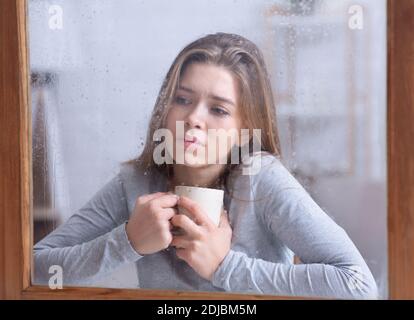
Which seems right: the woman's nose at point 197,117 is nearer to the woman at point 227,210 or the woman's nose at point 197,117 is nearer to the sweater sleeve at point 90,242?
the woman at point 227,210

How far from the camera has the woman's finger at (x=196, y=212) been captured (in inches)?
46.8

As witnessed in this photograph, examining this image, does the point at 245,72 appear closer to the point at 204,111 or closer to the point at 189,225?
the point at 204,111

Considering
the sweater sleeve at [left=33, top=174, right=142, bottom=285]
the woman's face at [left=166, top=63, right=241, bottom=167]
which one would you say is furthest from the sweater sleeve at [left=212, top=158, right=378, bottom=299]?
the sweater sleeve at [left=33, top=174, right=142, bottom=285]

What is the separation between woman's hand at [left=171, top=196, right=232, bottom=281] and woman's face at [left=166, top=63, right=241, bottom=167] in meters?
0.10

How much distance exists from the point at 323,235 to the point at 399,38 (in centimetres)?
38

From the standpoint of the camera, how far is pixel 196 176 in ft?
3.97

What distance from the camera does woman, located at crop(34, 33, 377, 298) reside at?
1162 millimetres

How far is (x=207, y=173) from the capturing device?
3.96ft

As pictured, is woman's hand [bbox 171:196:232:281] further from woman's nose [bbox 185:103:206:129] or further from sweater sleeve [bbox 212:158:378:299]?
woman's nose [bbox 185:103:206:129]

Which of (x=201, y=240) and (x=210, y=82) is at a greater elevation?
(x=210, y=82)

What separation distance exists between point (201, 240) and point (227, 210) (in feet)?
0.25

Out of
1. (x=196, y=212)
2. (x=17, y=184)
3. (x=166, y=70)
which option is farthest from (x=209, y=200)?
(x=17, y=184)
